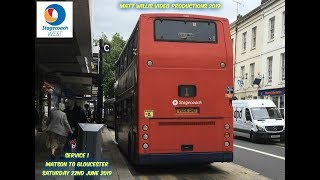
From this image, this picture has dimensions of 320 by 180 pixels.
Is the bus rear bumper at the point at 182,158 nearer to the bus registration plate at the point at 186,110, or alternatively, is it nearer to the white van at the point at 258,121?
the bus registration plate at the point at 186,110

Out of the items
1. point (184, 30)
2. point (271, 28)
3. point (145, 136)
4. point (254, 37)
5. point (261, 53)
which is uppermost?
point (271, 28)

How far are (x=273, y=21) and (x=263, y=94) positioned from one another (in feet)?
16.0

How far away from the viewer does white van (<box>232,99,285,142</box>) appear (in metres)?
21.4

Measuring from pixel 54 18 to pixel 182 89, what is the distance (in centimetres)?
372

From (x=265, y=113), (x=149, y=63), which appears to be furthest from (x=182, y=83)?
(x=265, y=113)

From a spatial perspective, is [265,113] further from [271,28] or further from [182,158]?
[182,158]

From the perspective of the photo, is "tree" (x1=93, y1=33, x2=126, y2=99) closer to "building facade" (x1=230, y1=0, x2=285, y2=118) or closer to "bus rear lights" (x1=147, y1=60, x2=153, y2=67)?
"building facade" (x1=230, y1=0, x2=285, y2=118)

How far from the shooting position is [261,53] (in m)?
32.3

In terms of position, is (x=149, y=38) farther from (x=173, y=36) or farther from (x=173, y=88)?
(x=173, y=88)

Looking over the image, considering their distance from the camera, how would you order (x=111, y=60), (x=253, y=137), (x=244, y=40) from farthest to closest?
(x=244, y=40), (x=111, y=60), (x=253, y=137)

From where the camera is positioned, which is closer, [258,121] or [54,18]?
[54,18]

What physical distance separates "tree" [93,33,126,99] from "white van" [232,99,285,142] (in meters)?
7.25

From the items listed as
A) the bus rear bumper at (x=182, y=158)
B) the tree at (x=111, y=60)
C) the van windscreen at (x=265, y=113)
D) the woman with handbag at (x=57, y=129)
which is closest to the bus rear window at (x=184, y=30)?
the bus rear bumper at (x=182, y=158)
